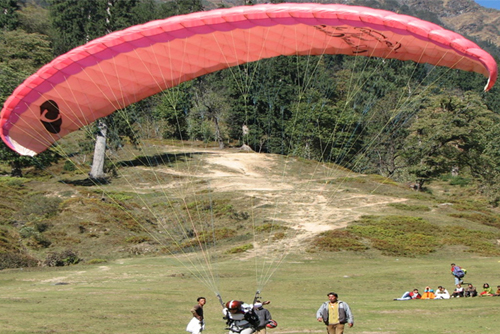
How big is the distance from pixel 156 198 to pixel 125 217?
5.51 meters

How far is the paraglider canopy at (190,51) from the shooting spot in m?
11.1

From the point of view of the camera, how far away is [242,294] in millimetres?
17781

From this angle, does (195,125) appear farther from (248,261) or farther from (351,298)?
(351,298)

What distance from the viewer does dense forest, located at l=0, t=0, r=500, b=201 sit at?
48688 millimetres

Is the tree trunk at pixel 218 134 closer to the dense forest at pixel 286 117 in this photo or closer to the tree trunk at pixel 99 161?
the dense forest at pixel 286 117

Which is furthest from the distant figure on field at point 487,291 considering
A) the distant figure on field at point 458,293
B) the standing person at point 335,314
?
the standing person at point 335,314

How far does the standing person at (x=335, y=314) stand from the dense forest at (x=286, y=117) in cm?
2363

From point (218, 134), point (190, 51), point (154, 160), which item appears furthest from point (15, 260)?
point (218, 134)

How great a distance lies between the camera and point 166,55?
13156 mm

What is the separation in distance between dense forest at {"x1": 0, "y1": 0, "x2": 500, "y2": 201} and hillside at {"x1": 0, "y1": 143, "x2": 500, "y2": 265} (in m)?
3.62

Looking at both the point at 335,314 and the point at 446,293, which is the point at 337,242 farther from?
the point at 335,314

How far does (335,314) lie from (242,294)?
870 centimetres

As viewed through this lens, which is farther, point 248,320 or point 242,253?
point 242,253

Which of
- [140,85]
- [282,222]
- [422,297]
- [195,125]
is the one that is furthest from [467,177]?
[140,85]
